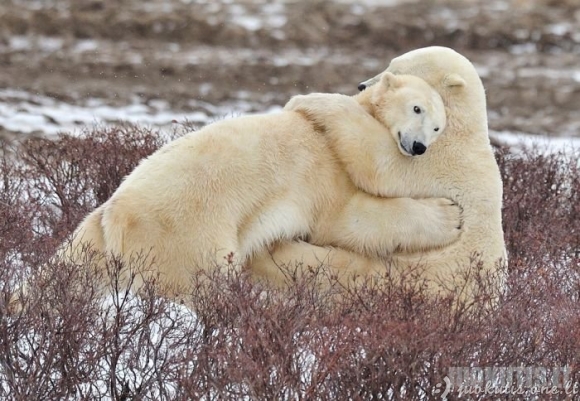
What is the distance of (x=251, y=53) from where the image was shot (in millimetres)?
15070

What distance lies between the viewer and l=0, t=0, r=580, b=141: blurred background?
12367 mm

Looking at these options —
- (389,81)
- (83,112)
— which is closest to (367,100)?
(389,81)

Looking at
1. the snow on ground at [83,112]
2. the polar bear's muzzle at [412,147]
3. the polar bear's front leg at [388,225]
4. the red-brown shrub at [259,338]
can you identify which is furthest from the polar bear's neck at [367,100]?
the snow on ground at [83,112]

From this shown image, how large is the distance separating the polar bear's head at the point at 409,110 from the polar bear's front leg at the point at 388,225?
0.26 m

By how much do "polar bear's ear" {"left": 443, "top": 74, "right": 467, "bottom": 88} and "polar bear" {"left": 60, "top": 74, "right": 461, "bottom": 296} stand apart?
0.08 metres

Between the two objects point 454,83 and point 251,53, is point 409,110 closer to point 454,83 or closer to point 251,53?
point 454,83

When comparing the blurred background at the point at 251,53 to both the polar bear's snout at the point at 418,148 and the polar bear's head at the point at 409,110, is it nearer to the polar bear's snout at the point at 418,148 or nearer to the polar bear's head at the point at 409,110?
the polar bear's head at the point at 409,110

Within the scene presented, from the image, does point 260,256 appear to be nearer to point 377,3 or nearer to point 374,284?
point 374,284

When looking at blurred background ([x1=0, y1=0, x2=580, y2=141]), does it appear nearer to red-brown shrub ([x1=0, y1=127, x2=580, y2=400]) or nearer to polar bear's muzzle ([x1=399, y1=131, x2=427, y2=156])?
polar bear's muzzle ([x1=399, y1=131, x2=427, y2=156])

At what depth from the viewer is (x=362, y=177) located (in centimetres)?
451

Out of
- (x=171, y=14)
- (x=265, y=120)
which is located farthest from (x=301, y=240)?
(x=171, y=14)

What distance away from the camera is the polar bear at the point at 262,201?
170 inches

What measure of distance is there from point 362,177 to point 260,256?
571 millimetres

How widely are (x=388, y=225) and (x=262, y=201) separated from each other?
0.57 meters
